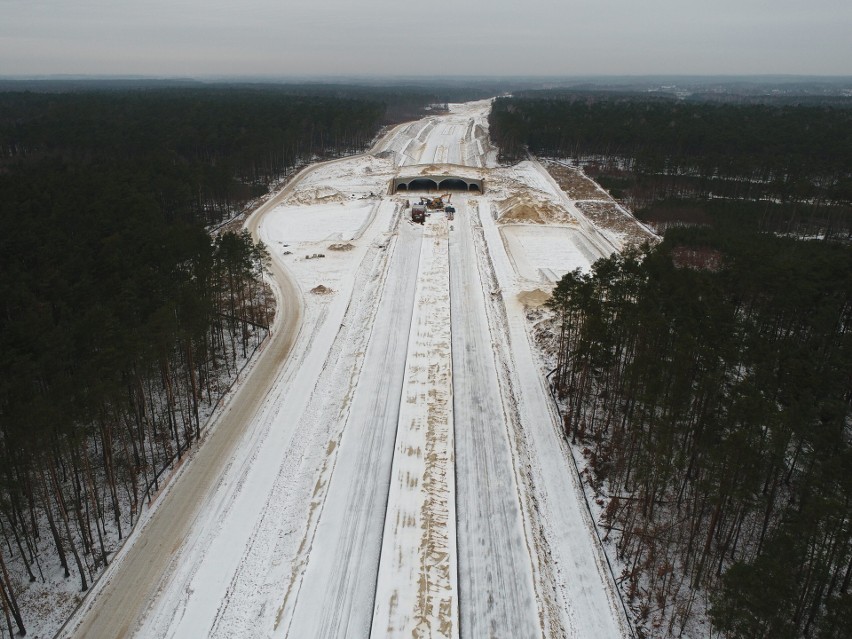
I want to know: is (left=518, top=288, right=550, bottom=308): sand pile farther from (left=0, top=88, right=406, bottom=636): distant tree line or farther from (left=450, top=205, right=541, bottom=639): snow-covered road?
(left=0, top=88, right=406, bottom=636): distant tree line

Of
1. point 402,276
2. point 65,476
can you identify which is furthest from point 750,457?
point 402,276

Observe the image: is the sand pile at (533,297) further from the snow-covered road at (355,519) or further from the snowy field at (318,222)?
the snowy field at (318,222)

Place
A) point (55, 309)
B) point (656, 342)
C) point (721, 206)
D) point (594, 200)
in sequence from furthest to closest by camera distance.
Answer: point (594, 200)
point (721, 206)
point (55, 309)
point (656, 342)

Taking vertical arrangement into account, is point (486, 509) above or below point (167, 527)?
above

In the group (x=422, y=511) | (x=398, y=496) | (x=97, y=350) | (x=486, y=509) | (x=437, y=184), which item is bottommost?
(x=486, y=509)

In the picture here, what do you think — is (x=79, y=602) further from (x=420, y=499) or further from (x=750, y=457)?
(x=750, y=457)

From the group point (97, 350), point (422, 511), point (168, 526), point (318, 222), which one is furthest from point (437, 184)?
point (168, 526)

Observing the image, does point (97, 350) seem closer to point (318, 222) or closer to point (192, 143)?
point (318, 222)
